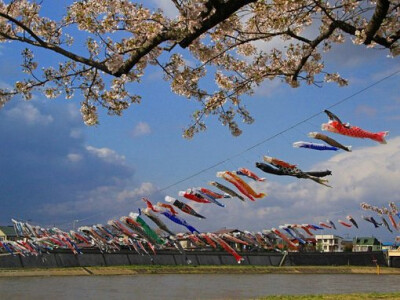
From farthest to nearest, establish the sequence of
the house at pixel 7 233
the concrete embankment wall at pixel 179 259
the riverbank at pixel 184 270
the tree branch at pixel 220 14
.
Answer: the house at pixel 7 233 < the concrete embankment wall at pixel 179 259 < the riverbank at pixel 184 270 < the tree branch at pixel 220 14

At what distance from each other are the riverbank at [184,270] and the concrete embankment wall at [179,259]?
2768 mm

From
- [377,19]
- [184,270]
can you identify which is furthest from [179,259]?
[377,19]

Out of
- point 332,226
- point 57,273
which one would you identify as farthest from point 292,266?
point 57,273

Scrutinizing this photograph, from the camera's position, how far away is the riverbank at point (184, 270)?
149ft

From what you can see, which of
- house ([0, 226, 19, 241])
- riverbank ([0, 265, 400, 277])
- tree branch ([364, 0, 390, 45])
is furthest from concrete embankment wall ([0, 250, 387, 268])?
tree branch ([364, 0, 390, 45])

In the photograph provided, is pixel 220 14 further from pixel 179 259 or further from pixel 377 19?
pixel 179 259

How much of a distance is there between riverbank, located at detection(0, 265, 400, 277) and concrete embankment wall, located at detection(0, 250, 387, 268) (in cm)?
277

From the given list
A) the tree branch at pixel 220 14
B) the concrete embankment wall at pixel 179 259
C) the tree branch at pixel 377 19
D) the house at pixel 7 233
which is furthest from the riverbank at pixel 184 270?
the house at pixel 7 233

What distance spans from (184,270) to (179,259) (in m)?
5.27

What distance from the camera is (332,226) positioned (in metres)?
59.0

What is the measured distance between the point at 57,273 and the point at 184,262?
18.2 meters

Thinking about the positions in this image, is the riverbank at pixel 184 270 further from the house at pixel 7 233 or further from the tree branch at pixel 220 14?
the house at pixel 7 233

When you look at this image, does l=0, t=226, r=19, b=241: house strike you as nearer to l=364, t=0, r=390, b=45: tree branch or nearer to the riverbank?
the riverbank

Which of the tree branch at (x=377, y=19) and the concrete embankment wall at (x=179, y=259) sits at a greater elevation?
the tree branch at (x=377, y=19)
